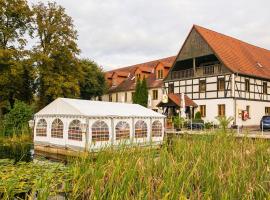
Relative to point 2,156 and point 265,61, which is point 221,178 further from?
point 265,61

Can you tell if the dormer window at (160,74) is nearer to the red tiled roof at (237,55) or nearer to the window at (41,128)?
the red tiled roof at (237,55)

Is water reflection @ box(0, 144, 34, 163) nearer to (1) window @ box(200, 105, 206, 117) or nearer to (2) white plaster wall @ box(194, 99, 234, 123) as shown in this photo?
(2) white plaster wall @ box(194, 99, 234, 123)

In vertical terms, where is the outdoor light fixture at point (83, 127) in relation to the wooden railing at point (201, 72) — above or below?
below

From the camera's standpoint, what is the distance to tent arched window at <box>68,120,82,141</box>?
15461 millimetres

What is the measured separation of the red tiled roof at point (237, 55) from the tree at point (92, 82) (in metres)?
14.0

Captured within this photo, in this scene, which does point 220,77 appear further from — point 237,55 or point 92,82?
point 92,82

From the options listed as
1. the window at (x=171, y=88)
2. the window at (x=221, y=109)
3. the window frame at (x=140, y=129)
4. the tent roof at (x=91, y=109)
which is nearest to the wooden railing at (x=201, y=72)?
the window at (x=171, y=88)

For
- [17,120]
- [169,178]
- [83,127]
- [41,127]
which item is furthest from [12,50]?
[169,178]

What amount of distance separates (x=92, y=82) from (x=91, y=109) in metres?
22.9

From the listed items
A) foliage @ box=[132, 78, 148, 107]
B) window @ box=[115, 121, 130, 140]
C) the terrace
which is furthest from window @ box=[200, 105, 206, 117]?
window @ box=[115, 121, 130, 140]

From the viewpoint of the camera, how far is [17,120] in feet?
71.9

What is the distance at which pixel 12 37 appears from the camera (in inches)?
1077

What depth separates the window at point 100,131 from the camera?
49.8 ft

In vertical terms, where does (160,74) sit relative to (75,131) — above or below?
above
